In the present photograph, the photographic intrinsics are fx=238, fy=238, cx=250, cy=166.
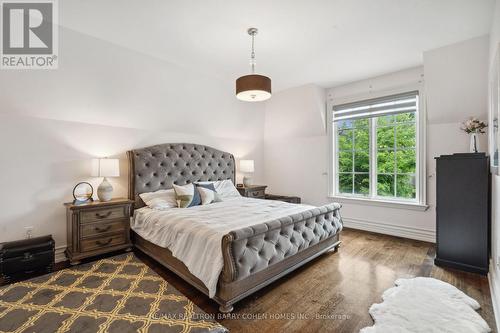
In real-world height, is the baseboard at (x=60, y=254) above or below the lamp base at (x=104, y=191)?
below

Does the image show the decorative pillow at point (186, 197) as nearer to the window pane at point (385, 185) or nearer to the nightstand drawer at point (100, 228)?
the nightstand drawer at point (100, 228)

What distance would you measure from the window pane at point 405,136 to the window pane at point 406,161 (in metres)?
0.10

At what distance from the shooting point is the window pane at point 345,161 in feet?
15.2

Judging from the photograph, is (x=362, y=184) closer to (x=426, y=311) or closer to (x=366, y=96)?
(x=366, y=96)

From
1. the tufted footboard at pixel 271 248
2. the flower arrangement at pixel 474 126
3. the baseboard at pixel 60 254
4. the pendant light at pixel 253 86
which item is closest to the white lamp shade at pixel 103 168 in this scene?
the baseboard at pixel 60 254

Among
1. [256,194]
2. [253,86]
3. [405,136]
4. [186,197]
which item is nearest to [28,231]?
[186,197]

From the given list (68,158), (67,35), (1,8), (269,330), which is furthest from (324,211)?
(1,8)

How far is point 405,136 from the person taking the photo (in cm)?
399

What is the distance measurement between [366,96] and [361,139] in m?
0.78

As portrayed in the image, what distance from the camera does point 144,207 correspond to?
3.33m

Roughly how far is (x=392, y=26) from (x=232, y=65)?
87.4 inches

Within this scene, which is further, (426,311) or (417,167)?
(417,167)

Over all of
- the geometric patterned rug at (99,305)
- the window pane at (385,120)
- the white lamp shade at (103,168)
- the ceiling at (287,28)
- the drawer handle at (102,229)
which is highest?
the ceiling at (287,28)

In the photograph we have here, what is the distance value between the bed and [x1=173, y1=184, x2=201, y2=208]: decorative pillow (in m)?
0.18
